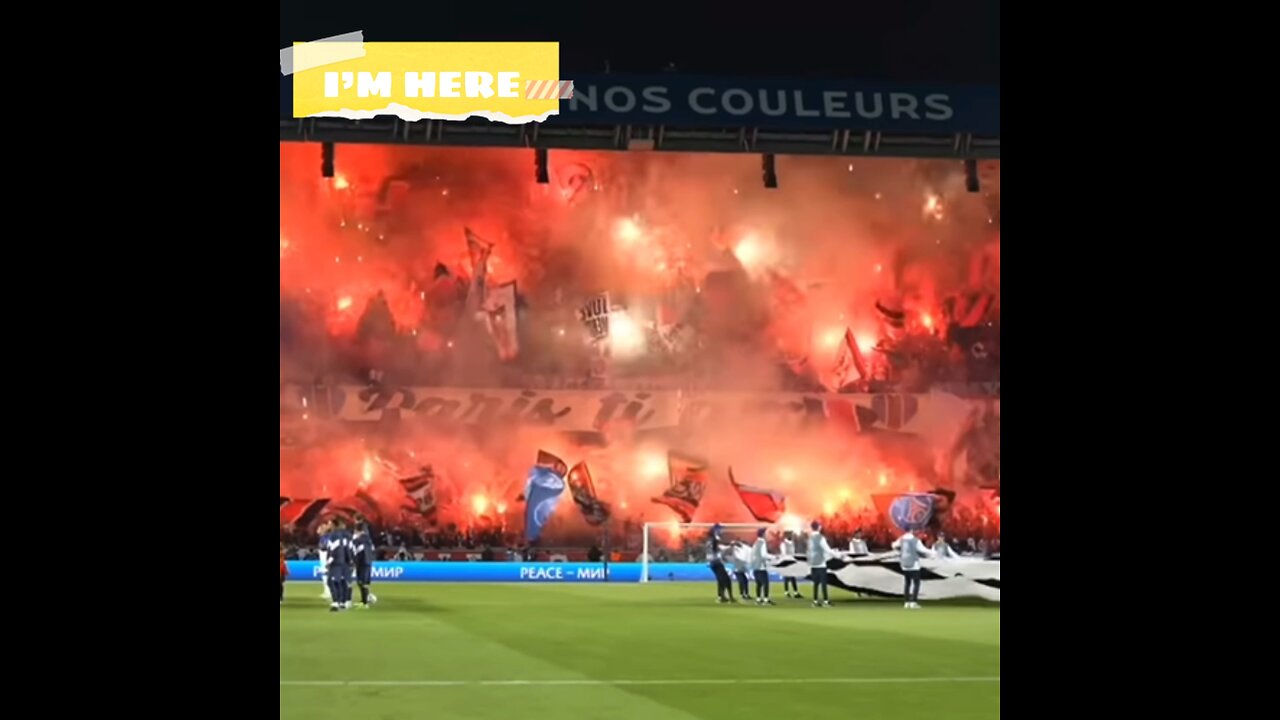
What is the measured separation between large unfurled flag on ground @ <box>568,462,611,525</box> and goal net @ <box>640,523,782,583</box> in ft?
5.79

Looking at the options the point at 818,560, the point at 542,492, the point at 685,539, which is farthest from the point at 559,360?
the point at 818,560

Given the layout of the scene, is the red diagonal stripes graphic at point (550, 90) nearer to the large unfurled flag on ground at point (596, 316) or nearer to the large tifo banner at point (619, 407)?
the large unfurled flag on ground at point (596, 316)

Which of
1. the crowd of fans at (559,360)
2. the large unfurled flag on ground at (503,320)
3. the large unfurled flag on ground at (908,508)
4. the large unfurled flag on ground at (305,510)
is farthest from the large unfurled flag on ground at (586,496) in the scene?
the large unfurled flag on ground at (908,508)

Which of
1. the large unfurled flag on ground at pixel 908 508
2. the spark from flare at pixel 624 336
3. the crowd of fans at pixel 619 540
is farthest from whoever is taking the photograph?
the spark from flare at pixel 624 336

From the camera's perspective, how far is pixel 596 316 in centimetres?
5041

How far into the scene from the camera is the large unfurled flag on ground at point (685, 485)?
4891 centimetres

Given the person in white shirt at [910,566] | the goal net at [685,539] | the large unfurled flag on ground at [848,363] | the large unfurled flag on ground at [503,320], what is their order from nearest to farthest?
the person in white shirt at [910,566] < the goal net at [685,539] < the large unfurled flag on ground at [503,320] < the large unfurled flag on ground at [848,363]

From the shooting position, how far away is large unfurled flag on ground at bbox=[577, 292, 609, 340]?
50.3 meters

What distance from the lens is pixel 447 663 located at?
→ 16.3 m

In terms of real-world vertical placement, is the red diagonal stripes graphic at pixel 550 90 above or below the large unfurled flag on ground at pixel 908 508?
above

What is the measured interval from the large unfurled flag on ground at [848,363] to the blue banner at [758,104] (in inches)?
414

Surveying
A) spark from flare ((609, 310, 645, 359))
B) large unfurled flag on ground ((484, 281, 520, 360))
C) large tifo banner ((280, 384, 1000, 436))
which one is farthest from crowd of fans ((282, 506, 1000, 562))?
large unfurled flag on ground ((484, 281, 520, 360))
